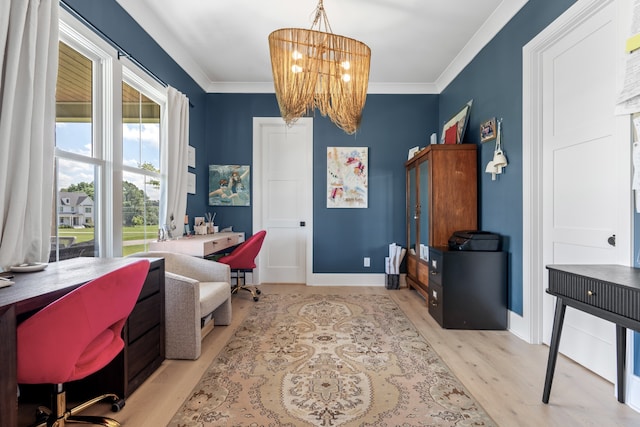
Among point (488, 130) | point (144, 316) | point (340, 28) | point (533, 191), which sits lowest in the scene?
point (144, 316)

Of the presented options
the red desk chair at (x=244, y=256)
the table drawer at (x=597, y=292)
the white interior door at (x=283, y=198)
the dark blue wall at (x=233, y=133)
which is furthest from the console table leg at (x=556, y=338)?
the dark blue wall at (x=233, y=133)

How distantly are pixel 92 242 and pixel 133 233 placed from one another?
49 centimetres

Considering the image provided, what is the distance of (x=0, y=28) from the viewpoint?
5.03 feet

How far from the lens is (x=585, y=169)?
2.12 meters

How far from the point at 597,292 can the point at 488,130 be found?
2.06 meters

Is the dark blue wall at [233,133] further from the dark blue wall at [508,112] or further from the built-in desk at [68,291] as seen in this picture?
the dark blue wall at [508,112]

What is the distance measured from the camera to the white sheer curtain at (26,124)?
1.58 meters

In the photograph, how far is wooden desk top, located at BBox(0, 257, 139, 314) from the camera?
119 cm

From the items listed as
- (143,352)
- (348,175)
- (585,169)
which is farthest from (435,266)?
(143,352)

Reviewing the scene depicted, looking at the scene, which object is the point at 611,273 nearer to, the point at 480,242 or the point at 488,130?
the point at 480,242

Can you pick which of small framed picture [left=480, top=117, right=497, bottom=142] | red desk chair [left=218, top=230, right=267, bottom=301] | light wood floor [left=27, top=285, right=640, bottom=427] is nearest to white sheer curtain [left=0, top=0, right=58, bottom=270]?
light wood floor [left=27, top=285, right=640, bottom=427]

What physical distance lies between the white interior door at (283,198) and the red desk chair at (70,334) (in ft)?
10.3

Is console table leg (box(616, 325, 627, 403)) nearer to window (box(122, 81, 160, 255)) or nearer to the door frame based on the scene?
the door frame

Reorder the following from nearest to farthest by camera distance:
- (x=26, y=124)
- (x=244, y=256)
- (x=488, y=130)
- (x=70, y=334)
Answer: (x=70, y=334)
(x=26, y=124)
(x=488, y=130)
(x=244, y=256)
